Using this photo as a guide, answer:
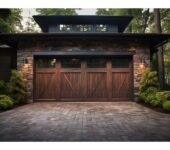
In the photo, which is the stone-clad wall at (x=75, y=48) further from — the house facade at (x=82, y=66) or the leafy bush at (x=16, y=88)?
the leafy bush at (x=16, y=88)

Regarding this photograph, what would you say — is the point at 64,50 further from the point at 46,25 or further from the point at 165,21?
the point at 165,21

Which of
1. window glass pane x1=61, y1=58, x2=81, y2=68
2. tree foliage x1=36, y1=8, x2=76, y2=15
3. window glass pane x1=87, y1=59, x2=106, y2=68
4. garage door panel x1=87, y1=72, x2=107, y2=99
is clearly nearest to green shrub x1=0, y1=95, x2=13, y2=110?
window glass pane x1=61, y1=58, x2=81, y2=68

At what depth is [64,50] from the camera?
13461 millimetres

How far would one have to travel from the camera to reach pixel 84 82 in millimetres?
13664

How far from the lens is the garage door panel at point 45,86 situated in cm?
1361

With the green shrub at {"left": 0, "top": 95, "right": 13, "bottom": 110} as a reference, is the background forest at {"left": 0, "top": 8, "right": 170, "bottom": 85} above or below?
above

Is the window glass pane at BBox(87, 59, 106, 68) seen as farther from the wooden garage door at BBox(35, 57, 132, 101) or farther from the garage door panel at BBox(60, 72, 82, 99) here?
the garage door panel at BBox(60, 72, 82, 99)

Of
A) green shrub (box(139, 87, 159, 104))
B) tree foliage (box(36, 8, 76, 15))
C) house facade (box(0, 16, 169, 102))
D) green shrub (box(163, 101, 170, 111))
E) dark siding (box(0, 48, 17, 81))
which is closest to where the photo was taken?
green shrub (box(163, 101, 170, 111))

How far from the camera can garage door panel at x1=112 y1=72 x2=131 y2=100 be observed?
13.6 metres

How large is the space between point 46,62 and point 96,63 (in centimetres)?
263

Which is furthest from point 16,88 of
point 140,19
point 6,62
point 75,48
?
point 140,19

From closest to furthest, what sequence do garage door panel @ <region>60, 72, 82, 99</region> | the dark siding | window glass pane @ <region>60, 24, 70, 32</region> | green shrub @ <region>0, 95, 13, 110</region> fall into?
1. green shrub @ <region>0, 95, 13, 110</region>
2. garage door panel @ <region>60, 72, 82, 99</region>
3. the dark siding
4. window glass pane @ <region>60, 24, 70, 32</region>

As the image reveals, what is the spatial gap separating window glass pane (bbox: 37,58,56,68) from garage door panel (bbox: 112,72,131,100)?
3219mm
